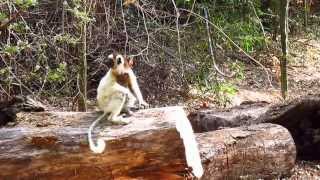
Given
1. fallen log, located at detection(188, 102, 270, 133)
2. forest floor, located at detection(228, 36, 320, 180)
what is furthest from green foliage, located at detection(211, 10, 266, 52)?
fallen log, located at detection(188, 102, 270, 133)

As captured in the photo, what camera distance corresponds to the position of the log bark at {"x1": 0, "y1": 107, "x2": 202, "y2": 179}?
4027mm

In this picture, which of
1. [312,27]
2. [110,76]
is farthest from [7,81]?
[312,27]

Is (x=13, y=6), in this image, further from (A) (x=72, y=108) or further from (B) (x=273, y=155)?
(B) (x=273, y=155)

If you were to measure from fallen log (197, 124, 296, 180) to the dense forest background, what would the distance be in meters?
1.35

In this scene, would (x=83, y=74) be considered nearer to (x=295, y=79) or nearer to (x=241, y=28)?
(x=241, y=28)

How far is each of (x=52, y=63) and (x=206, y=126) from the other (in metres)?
2.48

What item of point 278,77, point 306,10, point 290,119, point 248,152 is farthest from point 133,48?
point 306,10

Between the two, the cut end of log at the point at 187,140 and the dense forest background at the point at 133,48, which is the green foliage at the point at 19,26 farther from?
the cut end of log at the point at 187,140

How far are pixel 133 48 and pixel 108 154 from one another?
162 inches

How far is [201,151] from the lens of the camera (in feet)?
16.2

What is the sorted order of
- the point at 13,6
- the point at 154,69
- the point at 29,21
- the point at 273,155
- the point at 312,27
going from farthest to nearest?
the point at 312,27 → the point at 154,69 → the point at 29,21 → the point at 13,6 → the point at 273,155

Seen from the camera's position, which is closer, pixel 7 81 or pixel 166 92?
pixel 7 81

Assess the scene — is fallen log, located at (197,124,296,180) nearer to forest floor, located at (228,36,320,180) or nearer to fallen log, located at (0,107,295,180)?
fallen log, located at (0,107,295,180)

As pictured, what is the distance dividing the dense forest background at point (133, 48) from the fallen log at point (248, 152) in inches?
53.1
